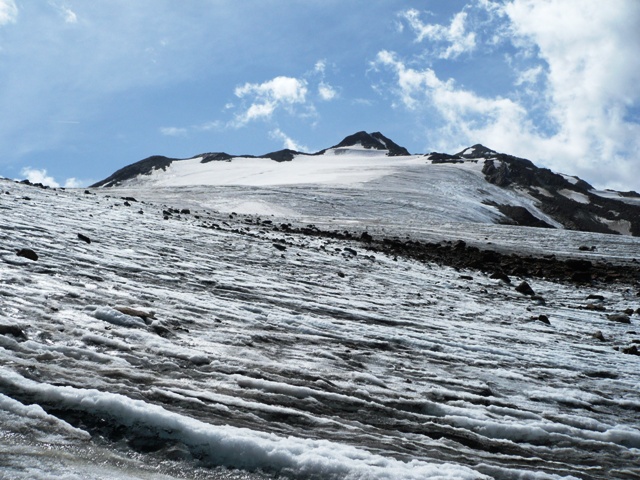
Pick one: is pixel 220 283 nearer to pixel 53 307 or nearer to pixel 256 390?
pixel 53 307

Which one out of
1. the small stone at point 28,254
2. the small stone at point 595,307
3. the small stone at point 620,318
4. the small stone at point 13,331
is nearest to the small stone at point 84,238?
the small stone at point 28,254

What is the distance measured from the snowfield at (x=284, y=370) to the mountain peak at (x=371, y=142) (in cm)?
10986

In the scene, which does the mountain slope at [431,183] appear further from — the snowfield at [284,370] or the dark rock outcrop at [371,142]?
the snowfield at [284,370]

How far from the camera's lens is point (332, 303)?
959 cm

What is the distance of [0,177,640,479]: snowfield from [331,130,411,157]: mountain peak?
110 meters

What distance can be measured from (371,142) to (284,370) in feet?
396

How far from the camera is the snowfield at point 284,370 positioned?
359 centimetres

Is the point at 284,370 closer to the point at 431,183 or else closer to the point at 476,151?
the point at 431,183

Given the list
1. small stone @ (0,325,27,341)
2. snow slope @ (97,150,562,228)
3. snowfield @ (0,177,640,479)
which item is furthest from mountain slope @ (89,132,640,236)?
small stone @ (0,325,27,341)

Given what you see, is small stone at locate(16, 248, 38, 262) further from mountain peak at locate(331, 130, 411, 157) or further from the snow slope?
mountain peak at locate(331, 130, 411, 157)

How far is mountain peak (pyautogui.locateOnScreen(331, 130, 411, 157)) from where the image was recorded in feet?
397

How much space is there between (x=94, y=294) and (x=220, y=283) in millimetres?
2910

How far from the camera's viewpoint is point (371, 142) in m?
123

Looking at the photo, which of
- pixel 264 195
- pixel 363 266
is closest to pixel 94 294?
pixel 363 266
